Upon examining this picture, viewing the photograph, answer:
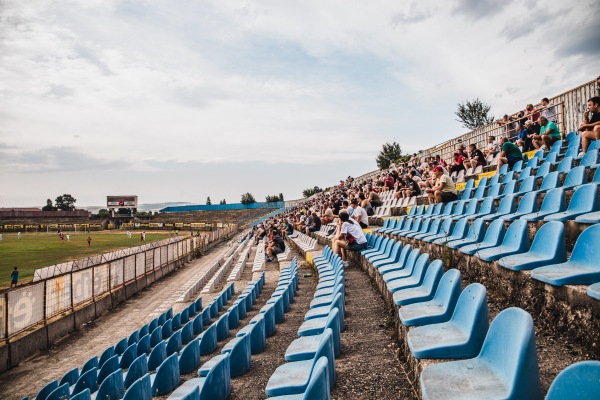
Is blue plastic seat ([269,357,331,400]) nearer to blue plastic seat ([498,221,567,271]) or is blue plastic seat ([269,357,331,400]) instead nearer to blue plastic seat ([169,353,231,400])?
blue plastic seat ([169,353,231,400])

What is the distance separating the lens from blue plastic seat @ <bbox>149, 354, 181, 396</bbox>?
4.18 meters

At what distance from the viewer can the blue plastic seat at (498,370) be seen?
1.52m

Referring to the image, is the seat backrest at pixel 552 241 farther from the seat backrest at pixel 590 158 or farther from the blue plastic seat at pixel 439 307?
the seat backrest at pixel 590 158

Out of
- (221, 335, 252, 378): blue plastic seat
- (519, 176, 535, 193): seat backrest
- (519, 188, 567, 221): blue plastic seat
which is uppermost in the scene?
(519, 176, 535, 193): seat backrest

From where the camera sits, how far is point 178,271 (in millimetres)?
22266

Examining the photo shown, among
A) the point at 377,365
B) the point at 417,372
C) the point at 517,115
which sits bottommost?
the point at 377,365

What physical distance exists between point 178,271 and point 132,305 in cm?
872

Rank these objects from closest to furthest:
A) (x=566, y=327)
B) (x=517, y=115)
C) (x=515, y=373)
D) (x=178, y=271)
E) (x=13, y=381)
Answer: (x=515, y=373), (x=566, y=327), (x=13, y=381), (x=517, y=115), (x=178, y=271)

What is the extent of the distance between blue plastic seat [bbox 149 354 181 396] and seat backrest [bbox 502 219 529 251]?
3.44 m

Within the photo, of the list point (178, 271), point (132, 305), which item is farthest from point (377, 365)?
point (178, 271)

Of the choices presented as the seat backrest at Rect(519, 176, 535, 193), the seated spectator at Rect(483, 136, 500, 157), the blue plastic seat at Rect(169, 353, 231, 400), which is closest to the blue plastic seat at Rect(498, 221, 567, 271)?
the blue plastic seat at Rect(169, 353, 231, 400)

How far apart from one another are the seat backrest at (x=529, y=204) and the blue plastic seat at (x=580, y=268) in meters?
2.23

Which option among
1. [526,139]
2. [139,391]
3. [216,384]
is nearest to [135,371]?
[139,391]

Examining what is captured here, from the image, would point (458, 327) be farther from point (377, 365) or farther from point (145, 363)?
point (145, 363)
